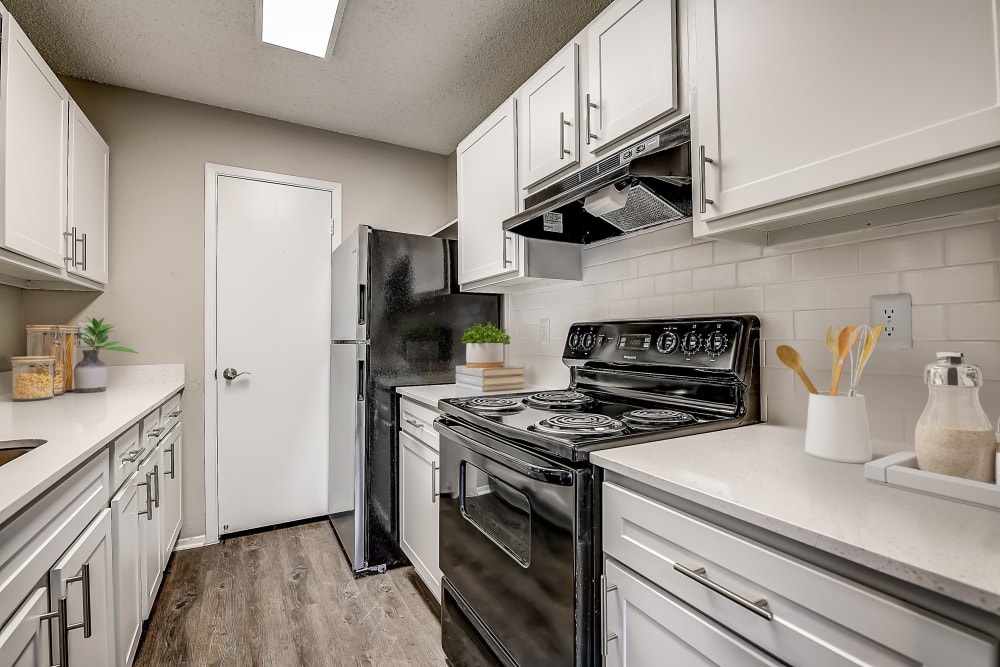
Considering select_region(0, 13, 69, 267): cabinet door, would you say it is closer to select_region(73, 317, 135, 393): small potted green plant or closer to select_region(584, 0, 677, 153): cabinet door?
select_region(73, 317, 135, 393): small potted green plant

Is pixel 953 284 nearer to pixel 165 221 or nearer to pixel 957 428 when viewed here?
pixel 957 428

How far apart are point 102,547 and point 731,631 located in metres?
1.56

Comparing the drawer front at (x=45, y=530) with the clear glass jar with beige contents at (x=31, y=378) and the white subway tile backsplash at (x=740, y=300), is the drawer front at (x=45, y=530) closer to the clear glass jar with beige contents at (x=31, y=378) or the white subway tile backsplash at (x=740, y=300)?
the clear glass jar with beige contents at (x=31, y=378)

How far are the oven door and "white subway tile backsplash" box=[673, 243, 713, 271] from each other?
0.90 meters

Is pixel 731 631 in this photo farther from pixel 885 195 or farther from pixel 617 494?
pixel 885 195

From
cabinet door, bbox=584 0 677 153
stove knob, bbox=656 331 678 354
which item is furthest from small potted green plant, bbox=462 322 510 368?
cabinet door, bbox=584 0 677 153

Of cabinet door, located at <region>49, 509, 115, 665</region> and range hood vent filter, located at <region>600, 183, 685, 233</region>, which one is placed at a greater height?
range hood vent filter, located at <region>600, 183, 685, 233</region>

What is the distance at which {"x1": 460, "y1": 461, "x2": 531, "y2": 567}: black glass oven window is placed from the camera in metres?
1.25

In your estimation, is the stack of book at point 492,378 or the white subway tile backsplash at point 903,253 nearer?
the white subway tile backsplash at point 903,253

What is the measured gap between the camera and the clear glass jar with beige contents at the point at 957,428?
30.9 inches

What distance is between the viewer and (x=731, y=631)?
77 cm

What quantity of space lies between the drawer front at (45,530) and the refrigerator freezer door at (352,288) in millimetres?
1208

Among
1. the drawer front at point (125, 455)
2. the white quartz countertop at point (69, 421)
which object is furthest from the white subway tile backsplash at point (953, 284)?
the drawer front at point (125, 455)

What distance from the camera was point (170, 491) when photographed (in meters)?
2.24
